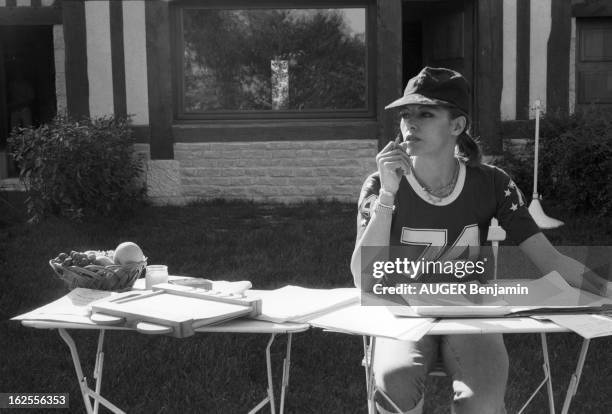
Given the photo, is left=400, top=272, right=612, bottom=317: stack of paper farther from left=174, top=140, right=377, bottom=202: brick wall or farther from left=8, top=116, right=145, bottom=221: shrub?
left=174, top=140, right=377, bottom=202: brick wall

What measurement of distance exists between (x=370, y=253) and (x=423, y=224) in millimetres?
217

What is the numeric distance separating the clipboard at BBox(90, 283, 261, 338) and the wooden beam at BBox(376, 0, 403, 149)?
6.35m

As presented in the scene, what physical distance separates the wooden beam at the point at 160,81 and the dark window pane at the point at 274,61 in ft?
1.25

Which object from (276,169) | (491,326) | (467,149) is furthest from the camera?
(276,169)

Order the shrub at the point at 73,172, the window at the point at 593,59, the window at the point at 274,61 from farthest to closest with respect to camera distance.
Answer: the window at the point at 274,61 < the window at the point at 593,59 < the shrub at the point at 73,172

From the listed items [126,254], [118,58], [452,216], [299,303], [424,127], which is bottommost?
[299,303]

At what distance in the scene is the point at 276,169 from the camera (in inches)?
350

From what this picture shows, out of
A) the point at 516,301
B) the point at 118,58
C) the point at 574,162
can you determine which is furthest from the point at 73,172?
the point at 516,301

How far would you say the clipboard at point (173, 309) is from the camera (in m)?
2.23

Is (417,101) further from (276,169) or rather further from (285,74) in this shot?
(285,74)

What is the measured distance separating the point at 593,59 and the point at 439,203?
6.92m

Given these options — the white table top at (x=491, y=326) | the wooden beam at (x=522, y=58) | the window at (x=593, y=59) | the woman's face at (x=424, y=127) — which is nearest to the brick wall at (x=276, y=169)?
the wooden beam at (x=522, y=58)

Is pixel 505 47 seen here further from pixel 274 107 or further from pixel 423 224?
pixel 423 224

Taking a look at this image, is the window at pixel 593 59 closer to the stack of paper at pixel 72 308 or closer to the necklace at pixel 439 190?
the necklace at pixel 439 190
